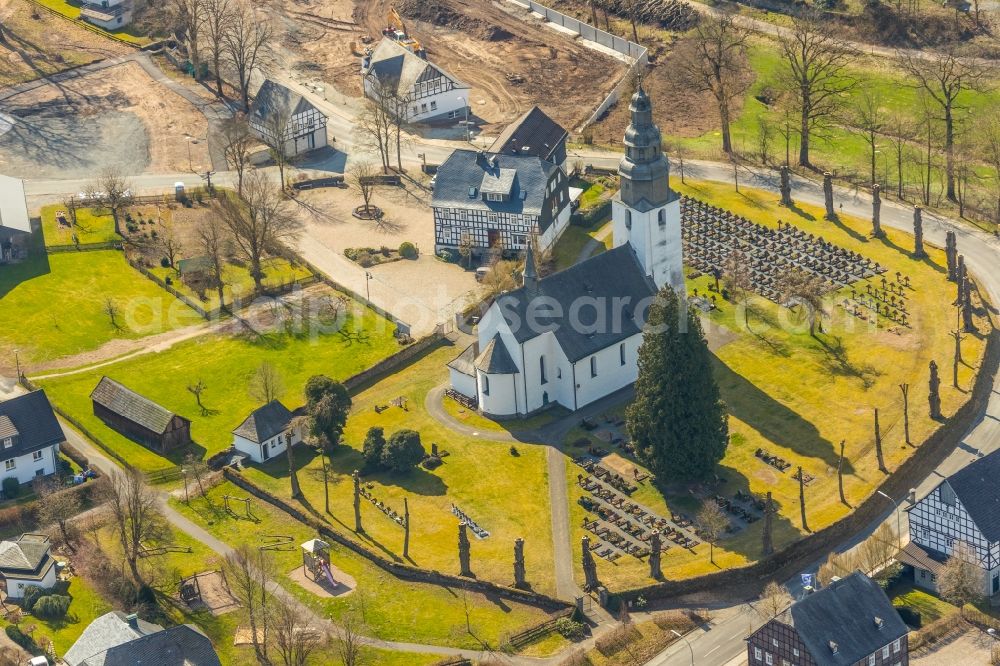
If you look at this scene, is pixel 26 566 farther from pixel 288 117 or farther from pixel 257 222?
pixel 288 117

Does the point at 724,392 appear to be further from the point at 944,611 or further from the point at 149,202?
the point at 149,202

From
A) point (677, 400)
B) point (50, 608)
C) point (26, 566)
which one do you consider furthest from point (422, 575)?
point (26, 566)

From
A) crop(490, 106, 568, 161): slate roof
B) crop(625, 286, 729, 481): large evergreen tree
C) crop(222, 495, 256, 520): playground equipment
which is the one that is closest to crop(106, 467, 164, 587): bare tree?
crop(222, 495, 256, 520): playground equipment

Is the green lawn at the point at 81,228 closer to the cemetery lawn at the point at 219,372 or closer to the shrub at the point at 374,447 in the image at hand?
the cemetery lawn at the point at 219,372

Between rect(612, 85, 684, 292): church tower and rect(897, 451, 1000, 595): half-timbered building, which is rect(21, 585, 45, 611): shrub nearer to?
rect(612, 85, 684, 292): church tower

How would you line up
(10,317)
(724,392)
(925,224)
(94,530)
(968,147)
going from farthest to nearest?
(968,147) → (925,224) → (10,317) → (724,392) → (94,530)

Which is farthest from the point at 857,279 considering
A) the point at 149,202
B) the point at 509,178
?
the point at 149,202
